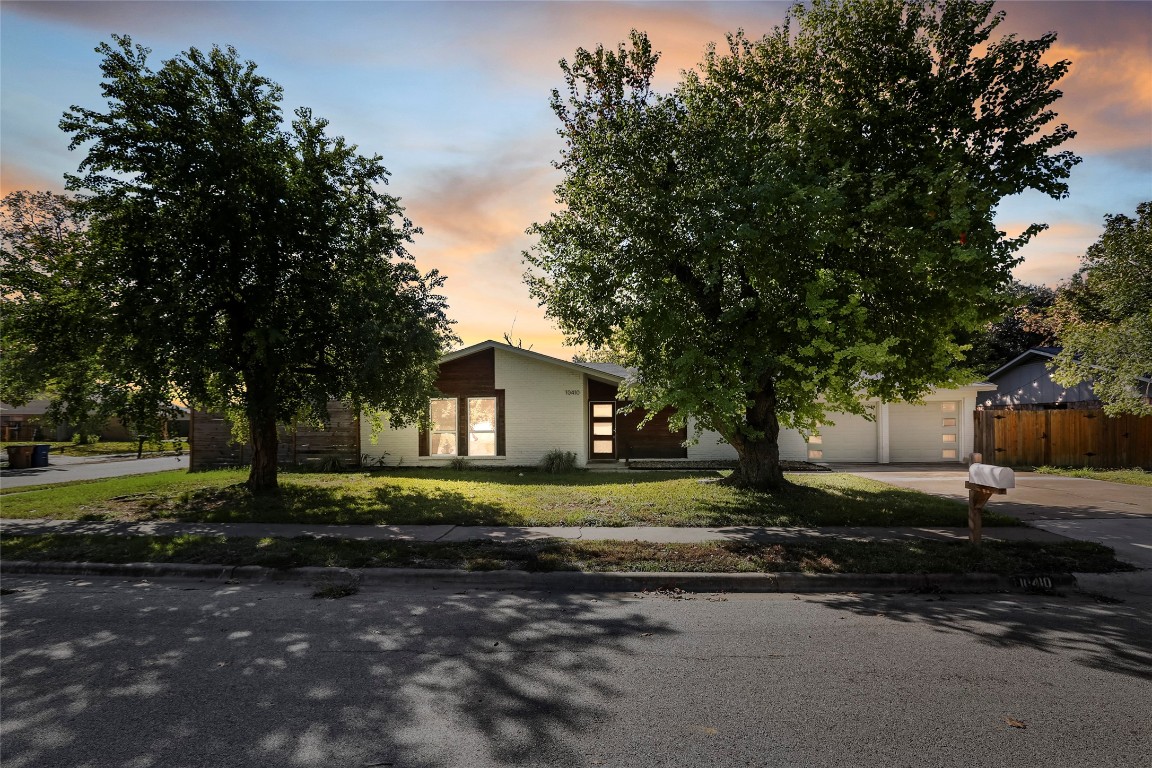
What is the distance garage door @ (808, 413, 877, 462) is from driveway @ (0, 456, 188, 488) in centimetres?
2405

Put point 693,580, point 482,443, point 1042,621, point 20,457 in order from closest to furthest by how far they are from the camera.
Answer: point 1042,621 < point 693,580 < point 482,443 < point 20,457

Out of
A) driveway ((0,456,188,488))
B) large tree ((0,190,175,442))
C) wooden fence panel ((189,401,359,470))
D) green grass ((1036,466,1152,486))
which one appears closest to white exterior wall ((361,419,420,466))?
wooden fence panel ((189,401,359,470))

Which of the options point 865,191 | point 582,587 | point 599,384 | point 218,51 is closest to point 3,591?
point 582,587

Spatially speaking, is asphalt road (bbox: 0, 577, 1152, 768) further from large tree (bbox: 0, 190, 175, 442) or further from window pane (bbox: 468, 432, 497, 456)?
window pane (bbox: 468, 432, 497, 456)

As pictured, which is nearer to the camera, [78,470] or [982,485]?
[982,485]

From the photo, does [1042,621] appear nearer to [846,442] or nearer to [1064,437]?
[846,442]

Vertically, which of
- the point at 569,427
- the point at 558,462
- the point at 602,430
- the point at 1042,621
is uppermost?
the point at 569,427

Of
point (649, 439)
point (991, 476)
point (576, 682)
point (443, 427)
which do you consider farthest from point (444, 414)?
point (576, 682)

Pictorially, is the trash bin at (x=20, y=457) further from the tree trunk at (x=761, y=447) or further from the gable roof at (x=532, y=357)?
the tree trunk at (x=761, y=447)

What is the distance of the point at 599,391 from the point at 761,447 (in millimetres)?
9715

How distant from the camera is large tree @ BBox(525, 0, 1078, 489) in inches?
368

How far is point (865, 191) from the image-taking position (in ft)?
32.5

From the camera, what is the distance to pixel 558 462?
65.0 feet

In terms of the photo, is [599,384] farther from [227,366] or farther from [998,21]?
[998,21]
